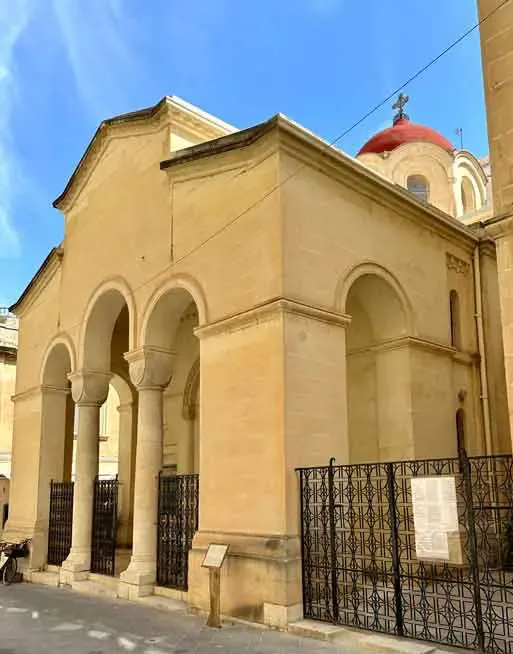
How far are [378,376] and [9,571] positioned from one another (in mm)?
9217

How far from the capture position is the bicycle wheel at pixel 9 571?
14.7m

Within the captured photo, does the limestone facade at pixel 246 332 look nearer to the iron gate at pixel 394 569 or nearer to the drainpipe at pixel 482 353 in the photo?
the drainpipe at pixel 482 353

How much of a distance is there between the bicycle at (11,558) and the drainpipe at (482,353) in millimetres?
10236

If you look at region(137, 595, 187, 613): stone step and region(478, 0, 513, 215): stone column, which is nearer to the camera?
region(478, 0, 513, 215): stone column

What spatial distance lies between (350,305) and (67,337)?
6404 millimetres

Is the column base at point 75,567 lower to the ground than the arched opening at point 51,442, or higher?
lower

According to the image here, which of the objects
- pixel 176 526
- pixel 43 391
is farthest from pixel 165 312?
pixel 43 391

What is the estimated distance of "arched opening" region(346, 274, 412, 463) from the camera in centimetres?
1199

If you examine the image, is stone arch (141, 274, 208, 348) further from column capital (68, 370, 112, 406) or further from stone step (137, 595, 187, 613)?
stone step (137, 595, 187, 613)

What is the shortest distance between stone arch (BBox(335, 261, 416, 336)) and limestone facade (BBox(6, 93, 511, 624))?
0.04 metres

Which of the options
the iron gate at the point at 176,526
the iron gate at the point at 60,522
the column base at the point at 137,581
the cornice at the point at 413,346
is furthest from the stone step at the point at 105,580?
the cornice at the point at 413,346

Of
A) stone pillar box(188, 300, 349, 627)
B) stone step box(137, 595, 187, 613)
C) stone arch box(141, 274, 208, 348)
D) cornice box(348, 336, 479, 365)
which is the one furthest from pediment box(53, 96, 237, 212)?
stone step box(137, 595, 187, 613)

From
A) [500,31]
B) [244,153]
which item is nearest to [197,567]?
[244,153]

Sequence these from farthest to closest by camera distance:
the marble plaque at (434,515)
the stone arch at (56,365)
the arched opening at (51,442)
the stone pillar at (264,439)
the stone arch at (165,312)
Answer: the stone arch at (56,365) → the arched opening at (51,442) → the stone arch at (165,312) → the stone pillar at (264,439) → the marble plaque at (434,515)
